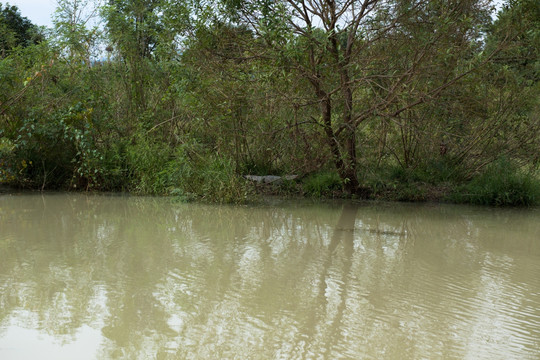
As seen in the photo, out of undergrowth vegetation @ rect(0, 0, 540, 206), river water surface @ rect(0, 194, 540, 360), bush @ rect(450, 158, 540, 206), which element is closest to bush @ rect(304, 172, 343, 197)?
undergrowth vegetation @ rect(0, 0, 540, 206)

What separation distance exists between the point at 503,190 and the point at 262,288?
21.7 feet

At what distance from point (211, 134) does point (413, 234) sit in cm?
439

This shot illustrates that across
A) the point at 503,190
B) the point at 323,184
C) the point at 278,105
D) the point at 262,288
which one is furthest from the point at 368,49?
the point at 262,288

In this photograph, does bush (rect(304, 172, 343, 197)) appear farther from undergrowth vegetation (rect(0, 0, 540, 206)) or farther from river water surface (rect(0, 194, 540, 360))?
river water surface (rect(0, 194, 540, 360))

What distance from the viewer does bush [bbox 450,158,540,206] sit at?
912 cm

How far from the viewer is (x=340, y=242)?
5785 mm

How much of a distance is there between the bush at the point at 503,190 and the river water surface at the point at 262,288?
6.64ft

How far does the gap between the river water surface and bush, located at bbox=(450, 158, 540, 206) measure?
2.02 metres

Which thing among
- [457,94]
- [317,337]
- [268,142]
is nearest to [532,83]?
[457,94]

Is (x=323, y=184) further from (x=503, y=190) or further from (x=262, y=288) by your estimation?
(x=262, y=288)

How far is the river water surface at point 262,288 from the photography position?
290 centimetres

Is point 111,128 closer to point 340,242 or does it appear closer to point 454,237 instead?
point 340,242

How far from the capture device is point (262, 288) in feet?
12.8

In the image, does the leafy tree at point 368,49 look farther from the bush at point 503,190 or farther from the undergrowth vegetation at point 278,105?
the bush at point 503,190
